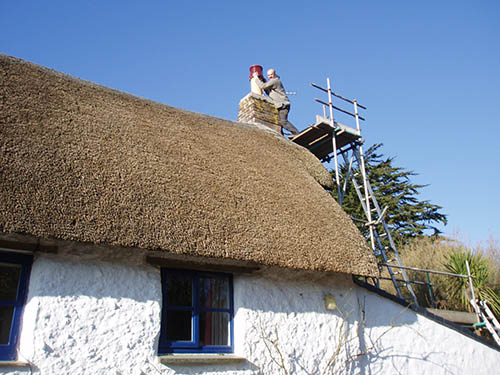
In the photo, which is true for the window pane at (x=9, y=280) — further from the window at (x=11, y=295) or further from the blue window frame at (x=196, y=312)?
the blue window frame at (x=196, y=312)

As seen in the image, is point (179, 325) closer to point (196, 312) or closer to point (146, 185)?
point (196, 312)

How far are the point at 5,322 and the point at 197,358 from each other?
5.64 feet

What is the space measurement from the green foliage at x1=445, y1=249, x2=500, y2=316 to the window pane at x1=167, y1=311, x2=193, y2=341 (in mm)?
5370

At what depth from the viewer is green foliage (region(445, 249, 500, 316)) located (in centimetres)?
786

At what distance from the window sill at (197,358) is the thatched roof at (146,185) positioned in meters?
0.98

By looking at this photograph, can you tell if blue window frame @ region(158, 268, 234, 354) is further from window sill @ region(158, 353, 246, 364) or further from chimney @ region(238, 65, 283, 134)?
chimney @ region(238, 65, 283, 134)

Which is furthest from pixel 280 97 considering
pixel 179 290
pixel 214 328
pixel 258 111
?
pixel 214 328

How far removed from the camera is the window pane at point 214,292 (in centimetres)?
513

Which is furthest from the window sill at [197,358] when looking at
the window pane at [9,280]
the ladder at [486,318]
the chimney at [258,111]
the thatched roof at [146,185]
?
the chimney at [258,111]

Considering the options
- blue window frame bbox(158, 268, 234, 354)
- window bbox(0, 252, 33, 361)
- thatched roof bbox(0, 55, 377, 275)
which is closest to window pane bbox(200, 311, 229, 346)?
blue window frame bbox(158, 268, 234, 354)

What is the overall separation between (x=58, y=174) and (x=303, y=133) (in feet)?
18.3

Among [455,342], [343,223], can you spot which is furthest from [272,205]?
[455,342]

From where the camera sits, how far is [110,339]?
4.18 meters

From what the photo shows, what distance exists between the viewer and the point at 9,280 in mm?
4160
